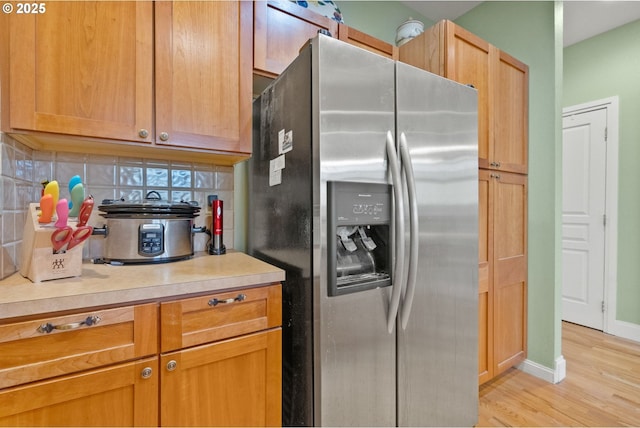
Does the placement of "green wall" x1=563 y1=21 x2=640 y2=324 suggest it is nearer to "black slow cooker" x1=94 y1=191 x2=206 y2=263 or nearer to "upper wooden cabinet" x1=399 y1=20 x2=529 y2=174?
"upper wooden cabinet" x1=399 y1=20 x2=529 y2=174

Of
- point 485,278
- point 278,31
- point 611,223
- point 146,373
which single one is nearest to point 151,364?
point 146,373

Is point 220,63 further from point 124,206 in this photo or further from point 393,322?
point 393,322

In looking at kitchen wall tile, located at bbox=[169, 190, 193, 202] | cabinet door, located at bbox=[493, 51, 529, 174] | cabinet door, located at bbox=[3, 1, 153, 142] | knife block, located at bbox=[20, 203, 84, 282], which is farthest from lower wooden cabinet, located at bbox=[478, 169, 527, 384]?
knife block, located at bbox=[20, 203, 84, 282]

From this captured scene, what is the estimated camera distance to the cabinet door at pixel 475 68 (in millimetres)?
1688

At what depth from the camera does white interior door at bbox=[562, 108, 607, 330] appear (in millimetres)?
2900

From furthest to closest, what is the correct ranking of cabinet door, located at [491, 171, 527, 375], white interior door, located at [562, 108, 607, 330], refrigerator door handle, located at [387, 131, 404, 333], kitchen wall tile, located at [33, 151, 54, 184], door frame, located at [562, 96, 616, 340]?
white interior door, located at [562, 108, 607, 330]
door frame, located at [562, 96, 616, 340]
cabinet door, located at [491, 171, 527, 375]
kitchen wall tile, located at [33, 151, 54, 184]
refrigerator door handle, located at [387, 131, 404, 333]

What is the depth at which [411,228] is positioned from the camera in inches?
45.9

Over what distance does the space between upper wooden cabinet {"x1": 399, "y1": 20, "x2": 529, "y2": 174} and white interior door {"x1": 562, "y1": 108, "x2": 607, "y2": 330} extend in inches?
56.8

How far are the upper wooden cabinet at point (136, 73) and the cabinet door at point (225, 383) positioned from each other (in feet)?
2.61

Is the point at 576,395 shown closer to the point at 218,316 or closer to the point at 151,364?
the point at 218,316

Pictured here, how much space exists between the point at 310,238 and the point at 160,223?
0.64 m

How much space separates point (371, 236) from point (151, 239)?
879 mm

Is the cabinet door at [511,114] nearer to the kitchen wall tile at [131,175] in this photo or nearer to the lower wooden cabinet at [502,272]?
the lower wooden cabinet at [502,272]

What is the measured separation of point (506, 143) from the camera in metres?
2.01
